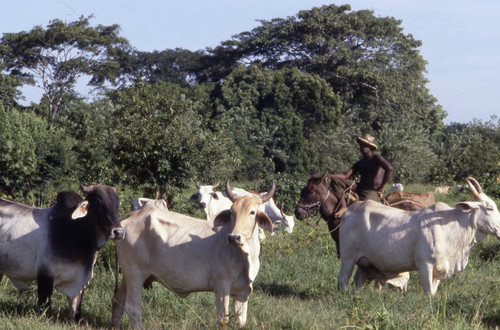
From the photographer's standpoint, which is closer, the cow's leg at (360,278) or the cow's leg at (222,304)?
the cow's leg at (222,304)

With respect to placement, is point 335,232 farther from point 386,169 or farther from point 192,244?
point 192,244

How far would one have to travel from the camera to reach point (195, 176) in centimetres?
1788

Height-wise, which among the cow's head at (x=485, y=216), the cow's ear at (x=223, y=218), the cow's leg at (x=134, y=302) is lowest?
the cow's leg at (x=134, y=302)

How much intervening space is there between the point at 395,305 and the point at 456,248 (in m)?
1.49

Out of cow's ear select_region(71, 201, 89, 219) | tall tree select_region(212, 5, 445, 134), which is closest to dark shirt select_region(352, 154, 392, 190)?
cow's ear select_region(71, 201, 89, 219)

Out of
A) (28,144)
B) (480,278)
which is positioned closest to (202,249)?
(480,278)

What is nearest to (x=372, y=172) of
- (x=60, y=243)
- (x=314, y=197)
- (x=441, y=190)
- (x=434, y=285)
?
(x=314, y=197)

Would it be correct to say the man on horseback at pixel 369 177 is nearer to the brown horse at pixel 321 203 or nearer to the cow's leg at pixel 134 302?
the brown horse at pixel 321 203

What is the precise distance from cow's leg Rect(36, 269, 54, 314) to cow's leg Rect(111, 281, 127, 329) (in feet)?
2.23

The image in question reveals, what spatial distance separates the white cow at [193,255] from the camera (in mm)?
6688

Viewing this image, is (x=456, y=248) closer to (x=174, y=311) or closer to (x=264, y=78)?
(x=174, y=311)

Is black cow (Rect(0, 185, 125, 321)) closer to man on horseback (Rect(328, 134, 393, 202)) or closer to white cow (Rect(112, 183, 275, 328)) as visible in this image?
white cow (Rect(112, 183, 275, 328))

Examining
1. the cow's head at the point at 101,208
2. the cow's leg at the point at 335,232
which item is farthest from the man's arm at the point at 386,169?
the cow's head at the point at 101,208

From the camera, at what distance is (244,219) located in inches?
261
